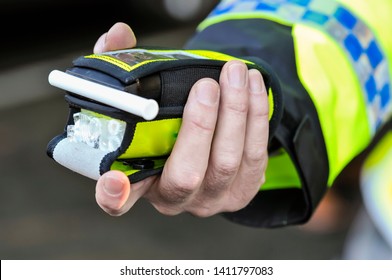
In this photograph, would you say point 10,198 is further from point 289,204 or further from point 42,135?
point 289,204

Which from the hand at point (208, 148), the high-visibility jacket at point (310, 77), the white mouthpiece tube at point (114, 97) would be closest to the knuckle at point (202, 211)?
the hand at point (208, 148)

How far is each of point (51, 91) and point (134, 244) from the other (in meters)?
1.01

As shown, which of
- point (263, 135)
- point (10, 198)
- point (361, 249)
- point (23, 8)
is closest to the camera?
point (263, 135)

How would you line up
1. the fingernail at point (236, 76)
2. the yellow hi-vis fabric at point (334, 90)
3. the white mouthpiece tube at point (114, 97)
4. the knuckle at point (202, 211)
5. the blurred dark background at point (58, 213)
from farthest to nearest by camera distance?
the blurred dark background at point (58, 213), the yellow hi-vis fabric at point (334, 90), the knuckle at point (202, 211), the fingernail at point (236, 76), the white mouthpiece tube at point (114, 97)

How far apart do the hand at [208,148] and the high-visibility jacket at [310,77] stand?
123 millimetres

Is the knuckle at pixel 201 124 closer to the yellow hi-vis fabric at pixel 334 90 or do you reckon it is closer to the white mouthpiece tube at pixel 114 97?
the white mouthpiece tube at pixel 114 97

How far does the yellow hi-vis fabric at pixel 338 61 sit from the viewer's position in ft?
4.08

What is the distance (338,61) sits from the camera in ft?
4.18

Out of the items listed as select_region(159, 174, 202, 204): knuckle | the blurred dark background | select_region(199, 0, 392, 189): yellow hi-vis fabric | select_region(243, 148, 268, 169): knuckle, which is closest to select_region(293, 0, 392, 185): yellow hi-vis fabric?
select_region(199, 0, 392, 189): yellow hi-vis fabric

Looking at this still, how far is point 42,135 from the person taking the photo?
10.2 feet

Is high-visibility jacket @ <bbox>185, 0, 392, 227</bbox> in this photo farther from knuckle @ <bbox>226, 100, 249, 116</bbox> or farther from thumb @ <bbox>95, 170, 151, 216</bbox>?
thumb @ <bbox>95, 170, 151, 216</bbox>

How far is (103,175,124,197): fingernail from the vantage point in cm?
91

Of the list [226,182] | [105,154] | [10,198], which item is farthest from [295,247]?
[105,154]

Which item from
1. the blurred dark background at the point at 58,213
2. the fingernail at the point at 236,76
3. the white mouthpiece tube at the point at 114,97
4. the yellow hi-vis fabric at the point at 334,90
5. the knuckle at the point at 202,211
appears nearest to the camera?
the white mouthpiece tube at the point at 114,97
